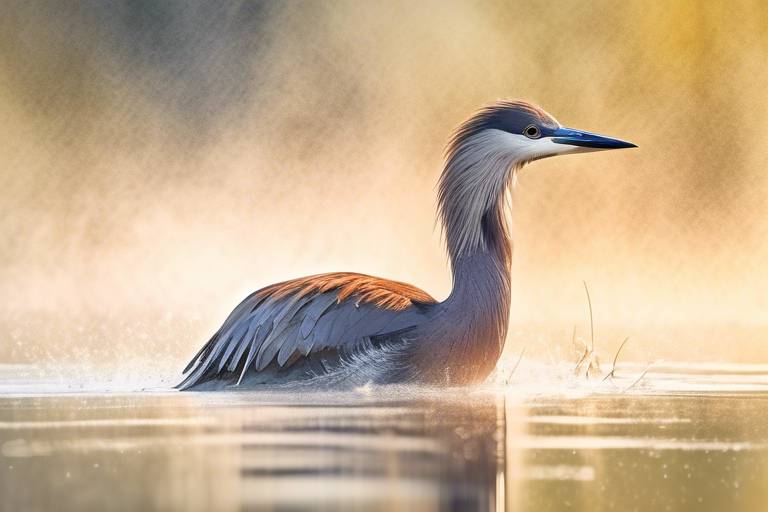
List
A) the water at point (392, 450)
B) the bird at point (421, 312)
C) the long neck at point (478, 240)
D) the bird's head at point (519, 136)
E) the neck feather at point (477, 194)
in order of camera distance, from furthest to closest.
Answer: the bird's head at point (519, 136)
the neck feather at point (477, 194)
the long neck at point (478, 240)
the bird at point (421, 312)
the water at point (392, 450)

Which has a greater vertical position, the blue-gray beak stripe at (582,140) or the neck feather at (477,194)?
the blue-gray beak stripe at (582,140)

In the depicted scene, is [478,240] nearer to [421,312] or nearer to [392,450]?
[421,312]

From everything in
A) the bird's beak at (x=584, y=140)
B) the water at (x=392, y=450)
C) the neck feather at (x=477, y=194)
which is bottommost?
the water at (x=392, y=450)

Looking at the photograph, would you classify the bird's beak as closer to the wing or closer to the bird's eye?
the bird's eye

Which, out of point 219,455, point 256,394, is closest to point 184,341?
point 256,394

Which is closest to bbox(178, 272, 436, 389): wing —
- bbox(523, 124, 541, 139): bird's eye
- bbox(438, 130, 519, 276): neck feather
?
bbox(438, 130, 519, 276): neck feather

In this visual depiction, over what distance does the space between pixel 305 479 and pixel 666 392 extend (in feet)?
11.0

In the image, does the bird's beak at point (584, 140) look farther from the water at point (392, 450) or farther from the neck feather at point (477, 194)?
the water at point (392, 450)

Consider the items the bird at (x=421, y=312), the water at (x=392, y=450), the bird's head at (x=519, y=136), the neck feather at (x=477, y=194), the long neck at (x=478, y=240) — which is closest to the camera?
the water at (x=392, y=450)

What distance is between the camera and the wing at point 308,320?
24.0 ft

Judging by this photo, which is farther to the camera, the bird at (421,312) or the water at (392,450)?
the bird at (421,312)

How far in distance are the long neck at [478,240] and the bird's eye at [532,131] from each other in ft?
0.54

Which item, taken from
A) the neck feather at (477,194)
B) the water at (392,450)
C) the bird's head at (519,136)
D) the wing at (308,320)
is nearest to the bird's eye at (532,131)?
the bird's head at (519,136)

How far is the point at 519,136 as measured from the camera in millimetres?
7926
